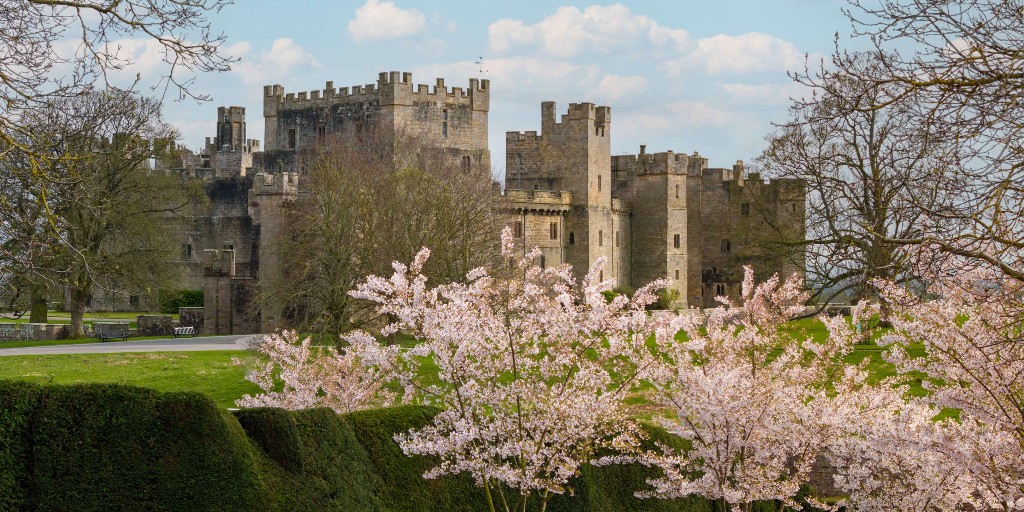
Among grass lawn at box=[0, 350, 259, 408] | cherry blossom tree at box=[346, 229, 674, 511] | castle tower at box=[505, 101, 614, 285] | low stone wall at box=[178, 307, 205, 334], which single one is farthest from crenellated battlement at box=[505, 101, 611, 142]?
cherry blossom tree at box=[346, 229, 674, 511]

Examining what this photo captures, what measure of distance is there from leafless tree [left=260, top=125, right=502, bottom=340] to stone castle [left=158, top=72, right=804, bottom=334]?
13989mm

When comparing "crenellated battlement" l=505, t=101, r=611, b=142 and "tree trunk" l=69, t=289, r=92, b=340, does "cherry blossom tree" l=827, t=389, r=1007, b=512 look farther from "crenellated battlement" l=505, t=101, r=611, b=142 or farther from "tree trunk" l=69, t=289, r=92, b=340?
"crenellated battlement" l=505, t=101, r=611, b=142

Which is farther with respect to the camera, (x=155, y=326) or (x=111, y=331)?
(x=155, y=326)

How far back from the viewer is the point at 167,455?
49.8 feet

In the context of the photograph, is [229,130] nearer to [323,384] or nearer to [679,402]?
[323,384]

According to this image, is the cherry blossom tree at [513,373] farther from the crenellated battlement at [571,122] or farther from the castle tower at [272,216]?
the crenellated battlement at [571,122]

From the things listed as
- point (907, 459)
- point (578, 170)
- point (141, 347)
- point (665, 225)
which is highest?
point (578, 170)

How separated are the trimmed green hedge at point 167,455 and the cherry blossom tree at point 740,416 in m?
4.76

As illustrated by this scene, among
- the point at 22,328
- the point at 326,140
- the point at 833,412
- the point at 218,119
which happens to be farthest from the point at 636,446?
the point at 218,119

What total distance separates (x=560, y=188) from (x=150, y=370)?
38849 mm

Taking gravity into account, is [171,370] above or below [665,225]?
below

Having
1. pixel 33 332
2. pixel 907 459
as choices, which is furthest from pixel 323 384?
pixel 33 332

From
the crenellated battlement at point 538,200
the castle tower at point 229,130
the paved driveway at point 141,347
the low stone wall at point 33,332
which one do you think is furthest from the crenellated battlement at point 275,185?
the castle tower at point 229,130

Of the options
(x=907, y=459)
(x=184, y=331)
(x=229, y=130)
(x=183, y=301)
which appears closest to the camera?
(x=907, y=459)
